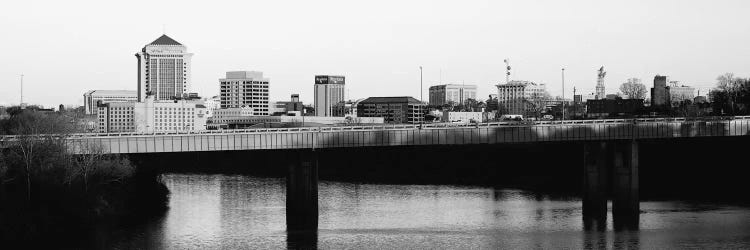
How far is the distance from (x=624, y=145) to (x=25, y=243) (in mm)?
58824

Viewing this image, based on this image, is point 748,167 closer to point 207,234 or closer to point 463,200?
point 463,200

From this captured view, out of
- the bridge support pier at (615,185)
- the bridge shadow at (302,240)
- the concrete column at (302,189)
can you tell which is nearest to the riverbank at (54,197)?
the concrete column at (302,189)

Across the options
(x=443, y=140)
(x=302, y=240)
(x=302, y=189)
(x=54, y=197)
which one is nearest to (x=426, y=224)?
(x=443, y=140)

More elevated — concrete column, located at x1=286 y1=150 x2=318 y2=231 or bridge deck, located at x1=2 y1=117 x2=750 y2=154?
bridge deck, located at x1=2 y1=117 x2=750 y2=154

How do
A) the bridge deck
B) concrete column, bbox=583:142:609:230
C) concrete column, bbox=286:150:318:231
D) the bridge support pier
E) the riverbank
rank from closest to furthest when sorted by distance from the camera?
the riverbank < the bridge deck < concrete column, bbox=286:150:318:231 < the bridge support pier < concrete column, bbox=583:142:609:230

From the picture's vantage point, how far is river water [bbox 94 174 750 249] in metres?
78.7

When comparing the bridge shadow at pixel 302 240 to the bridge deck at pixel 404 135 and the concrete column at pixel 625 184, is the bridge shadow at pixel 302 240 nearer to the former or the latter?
the bridge deck at pixel 404 135

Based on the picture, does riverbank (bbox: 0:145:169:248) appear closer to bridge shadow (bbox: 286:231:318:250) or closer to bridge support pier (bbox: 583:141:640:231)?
bridge shadow (bbox: 286:231:318:250)

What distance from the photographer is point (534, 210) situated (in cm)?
10325

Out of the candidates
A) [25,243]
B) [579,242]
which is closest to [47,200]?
[25,243]

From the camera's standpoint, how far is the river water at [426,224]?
78.7 meters

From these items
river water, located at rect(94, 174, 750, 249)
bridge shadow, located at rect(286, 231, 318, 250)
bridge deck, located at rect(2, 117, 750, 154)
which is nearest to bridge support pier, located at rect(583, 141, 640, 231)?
river water, located at rect(94, 174, 750, 249)

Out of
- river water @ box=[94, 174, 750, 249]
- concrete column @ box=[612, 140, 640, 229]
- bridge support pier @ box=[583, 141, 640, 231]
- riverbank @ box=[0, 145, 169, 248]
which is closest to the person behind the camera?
riverbank @ box=[0, 145, 169, 248]

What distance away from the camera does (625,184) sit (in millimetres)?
101562
